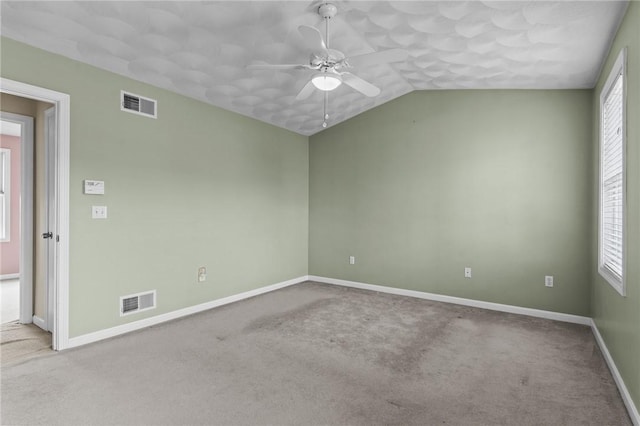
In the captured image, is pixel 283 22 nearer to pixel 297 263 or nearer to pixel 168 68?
pixel 168 68

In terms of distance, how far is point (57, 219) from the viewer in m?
3.00

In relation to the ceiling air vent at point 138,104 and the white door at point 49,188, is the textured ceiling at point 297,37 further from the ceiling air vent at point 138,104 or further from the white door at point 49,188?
the white door at point 49,188

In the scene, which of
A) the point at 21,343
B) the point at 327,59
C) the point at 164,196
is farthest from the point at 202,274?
the point at 327,59

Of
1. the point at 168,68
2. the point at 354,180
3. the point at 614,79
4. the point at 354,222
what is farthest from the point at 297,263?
the point at 614,79

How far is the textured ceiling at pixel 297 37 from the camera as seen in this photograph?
262cm

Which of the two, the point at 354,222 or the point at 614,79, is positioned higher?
the point at 614,79

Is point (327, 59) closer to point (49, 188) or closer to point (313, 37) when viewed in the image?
point (313, 37)

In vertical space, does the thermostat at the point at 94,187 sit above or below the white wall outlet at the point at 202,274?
above

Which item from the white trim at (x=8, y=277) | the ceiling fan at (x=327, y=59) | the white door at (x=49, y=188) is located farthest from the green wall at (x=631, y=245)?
the white trim at (x=8, y=277)

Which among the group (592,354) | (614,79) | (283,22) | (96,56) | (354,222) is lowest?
(592,354)

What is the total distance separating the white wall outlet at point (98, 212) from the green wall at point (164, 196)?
0.05m

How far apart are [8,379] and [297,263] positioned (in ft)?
12.7

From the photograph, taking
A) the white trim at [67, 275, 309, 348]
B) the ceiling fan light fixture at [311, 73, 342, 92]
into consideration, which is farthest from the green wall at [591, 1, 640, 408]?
the white trim at [67, 275, 309, 348]

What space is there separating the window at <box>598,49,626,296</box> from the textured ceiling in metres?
0.42
